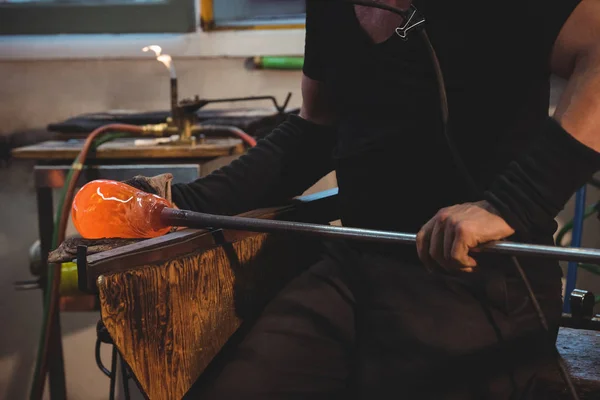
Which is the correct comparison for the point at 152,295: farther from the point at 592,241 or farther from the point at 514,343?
the point at 592,241

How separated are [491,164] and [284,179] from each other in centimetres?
37

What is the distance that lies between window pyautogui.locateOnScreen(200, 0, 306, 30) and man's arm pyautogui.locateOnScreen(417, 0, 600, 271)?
4.24 feet

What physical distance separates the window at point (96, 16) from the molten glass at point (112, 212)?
1.22m

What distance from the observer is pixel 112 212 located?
0.87 meters

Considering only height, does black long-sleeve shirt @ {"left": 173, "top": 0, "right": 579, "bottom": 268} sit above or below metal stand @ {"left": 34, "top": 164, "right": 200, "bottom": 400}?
above

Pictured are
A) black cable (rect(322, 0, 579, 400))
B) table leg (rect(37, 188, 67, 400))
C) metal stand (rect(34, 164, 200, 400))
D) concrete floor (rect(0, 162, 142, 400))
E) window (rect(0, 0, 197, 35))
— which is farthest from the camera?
concrete floor (rect(0, 162, 142, 400))

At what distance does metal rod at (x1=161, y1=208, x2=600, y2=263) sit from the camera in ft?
2.22

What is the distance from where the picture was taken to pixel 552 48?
83 centimetres

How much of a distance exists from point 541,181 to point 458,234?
0.11 metres

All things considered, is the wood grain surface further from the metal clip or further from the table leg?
the table leg

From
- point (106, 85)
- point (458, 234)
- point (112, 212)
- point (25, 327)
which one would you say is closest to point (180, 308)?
point (112, 212)

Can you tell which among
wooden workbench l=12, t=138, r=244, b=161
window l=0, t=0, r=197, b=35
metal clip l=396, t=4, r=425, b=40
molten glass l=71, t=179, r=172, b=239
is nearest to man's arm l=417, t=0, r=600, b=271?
metal clip l=396, t=4, r=425, b=40

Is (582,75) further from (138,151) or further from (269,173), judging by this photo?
(138,151)

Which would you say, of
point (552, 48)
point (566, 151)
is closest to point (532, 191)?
point (566, 151)
